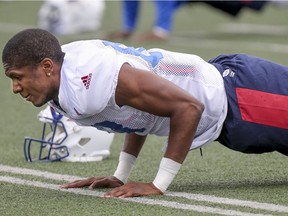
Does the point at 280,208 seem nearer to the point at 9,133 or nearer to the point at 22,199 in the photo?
the point at 22,199

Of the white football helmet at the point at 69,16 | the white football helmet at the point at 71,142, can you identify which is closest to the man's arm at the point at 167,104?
the white football helmet at the point at 71,142

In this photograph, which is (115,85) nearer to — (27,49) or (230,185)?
(27,49)

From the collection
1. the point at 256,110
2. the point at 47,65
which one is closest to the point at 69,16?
the point at 256,110

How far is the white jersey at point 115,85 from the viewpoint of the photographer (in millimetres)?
4414

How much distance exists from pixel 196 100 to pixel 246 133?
0.43 meters

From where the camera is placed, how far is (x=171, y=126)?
449 centimetres

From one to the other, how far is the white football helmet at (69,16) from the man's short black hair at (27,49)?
6.66 meters

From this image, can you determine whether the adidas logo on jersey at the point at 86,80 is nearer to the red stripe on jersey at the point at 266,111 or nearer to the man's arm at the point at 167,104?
the man's arm at the point at 167,104

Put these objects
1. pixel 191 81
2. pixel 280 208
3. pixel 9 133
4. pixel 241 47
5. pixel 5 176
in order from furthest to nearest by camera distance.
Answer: pixel 241 47, pixel 9 133, pixel 5 176, pixel 191 81, pixel 280 208

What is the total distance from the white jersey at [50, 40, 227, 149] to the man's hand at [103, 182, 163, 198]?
277mm

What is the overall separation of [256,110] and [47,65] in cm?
107

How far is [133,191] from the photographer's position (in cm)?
458

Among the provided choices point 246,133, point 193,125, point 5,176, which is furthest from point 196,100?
Result: point 5,176

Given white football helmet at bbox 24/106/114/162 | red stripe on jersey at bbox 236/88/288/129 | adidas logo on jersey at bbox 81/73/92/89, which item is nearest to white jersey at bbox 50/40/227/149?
adidas logo on jersey at bbox 81/73/92/89
